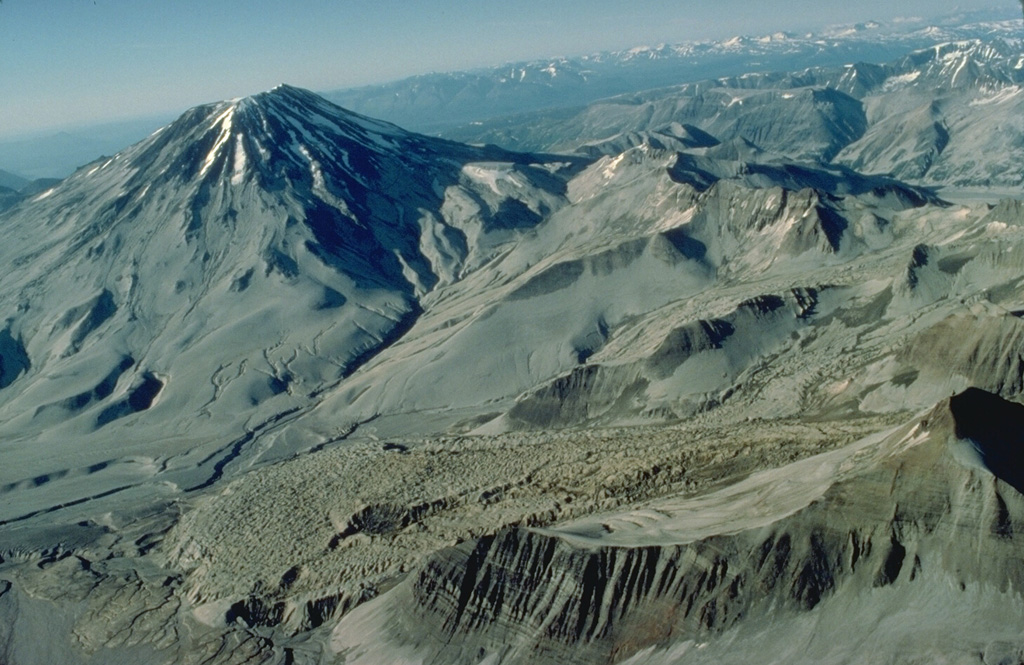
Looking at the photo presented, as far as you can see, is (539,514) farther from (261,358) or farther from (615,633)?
(261,358)

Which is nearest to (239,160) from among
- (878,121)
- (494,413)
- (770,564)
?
(494,413)

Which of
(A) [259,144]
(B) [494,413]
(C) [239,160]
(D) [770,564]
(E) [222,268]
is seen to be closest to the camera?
(D) [770,564]

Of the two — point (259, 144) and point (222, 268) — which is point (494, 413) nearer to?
point (222, 268)

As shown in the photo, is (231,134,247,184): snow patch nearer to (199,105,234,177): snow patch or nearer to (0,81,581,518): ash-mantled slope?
(0,81,581,518): ash-mantled slope

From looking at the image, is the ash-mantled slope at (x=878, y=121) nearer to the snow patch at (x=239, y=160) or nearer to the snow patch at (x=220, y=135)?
the snow patch at (x=220, y=135)

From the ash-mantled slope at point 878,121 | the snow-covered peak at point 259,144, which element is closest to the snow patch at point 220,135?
the snow-covered peak at point 259,144

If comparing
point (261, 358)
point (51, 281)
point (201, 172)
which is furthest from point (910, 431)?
point (201, 172)
